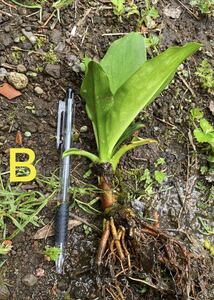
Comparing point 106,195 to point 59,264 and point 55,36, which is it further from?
point 55,36

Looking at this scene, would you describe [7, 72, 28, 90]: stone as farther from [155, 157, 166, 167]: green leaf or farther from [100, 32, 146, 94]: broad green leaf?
[155, 157, 166, 167]: green leaf

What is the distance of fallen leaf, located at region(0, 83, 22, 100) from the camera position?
161 centimetres

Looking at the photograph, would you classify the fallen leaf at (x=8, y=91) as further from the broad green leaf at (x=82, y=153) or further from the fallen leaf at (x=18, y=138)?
the broad green leaf at (x=82, y=153)

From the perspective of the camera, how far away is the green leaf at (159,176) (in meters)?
1.67

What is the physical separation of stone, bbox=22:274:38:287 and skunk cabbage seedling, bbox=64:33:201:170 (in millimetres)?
356

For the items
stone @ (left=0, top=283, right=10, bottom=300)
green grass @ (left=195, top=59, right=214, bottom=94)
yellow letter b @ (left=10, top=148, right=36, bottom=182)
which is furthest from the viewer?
green grass @ (left=195, top=59, right=214, bottom=94)

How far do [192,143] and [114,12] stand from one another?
494 mm

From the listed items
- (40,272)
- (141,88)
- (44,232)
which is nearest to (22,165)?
(44,232)

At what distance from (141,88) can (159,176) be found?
31 cm

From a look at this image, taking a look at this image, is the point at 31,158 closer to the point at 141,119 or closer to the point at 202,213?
the point at 141,119

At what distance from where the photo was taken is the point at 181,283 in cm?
150

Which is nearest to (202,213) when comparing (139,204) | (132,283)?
(139,204)

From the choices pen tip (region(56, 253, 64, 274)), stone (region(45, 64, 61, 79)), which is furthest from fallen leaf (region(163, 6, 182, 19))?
pen tip (region(56, 253, 64, 274))

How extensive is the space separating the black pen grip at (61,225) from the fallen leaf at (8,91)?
0.36m
